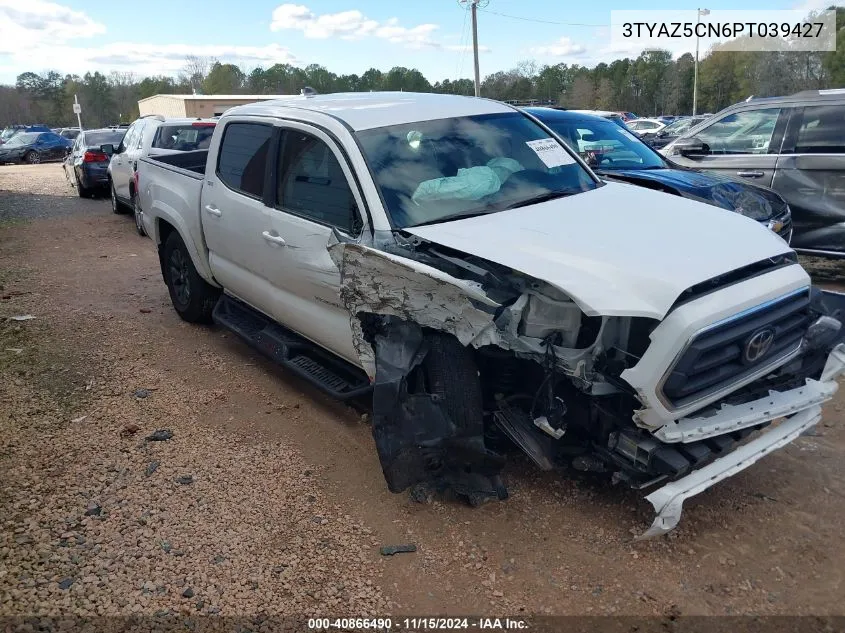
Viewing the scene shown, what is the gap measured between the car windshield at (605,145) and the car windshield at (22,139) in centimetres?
3230

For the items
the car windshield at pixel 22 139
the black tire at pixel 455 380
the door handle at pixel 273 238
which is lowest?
the black tire at pixel 455 380

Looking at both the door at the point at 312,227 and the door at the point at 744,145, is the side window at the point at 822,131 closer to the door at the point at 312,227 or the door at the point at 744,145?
the door at the point at 744,145

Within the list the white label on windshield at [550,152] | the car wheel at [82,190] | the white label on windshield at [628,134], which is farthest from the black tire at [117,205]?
the white label on windshield at [550,152]

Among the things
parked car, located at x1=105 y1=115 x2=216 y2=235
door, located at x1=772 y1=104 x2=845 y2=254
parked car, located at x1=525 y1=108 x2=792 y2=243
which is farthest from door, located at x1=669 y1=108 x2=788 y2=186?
parked car, located at x1=105 y1=115 x2=216 y2=235

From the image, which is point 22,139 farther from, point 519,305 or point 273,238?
point 519,305

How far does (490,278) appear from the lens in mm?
3201

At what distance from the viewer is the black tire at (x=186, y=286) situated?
599 centimetres

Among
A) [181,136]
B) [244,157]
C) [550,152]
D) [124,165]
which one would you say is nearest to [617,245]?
[550,152]

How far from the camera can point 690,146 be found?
7.99 meters

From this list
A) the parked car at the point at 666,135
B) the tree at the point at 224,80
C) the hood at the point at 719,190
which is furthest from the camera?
the tree at the point at 224,80

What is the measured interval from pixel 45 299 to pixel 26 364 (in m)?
2.30

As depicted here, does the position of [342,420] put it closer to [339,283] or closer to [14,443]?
[339,283]

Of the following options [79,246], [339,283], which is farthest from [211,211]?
[79,246]

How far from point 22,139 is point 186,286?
3208cm
